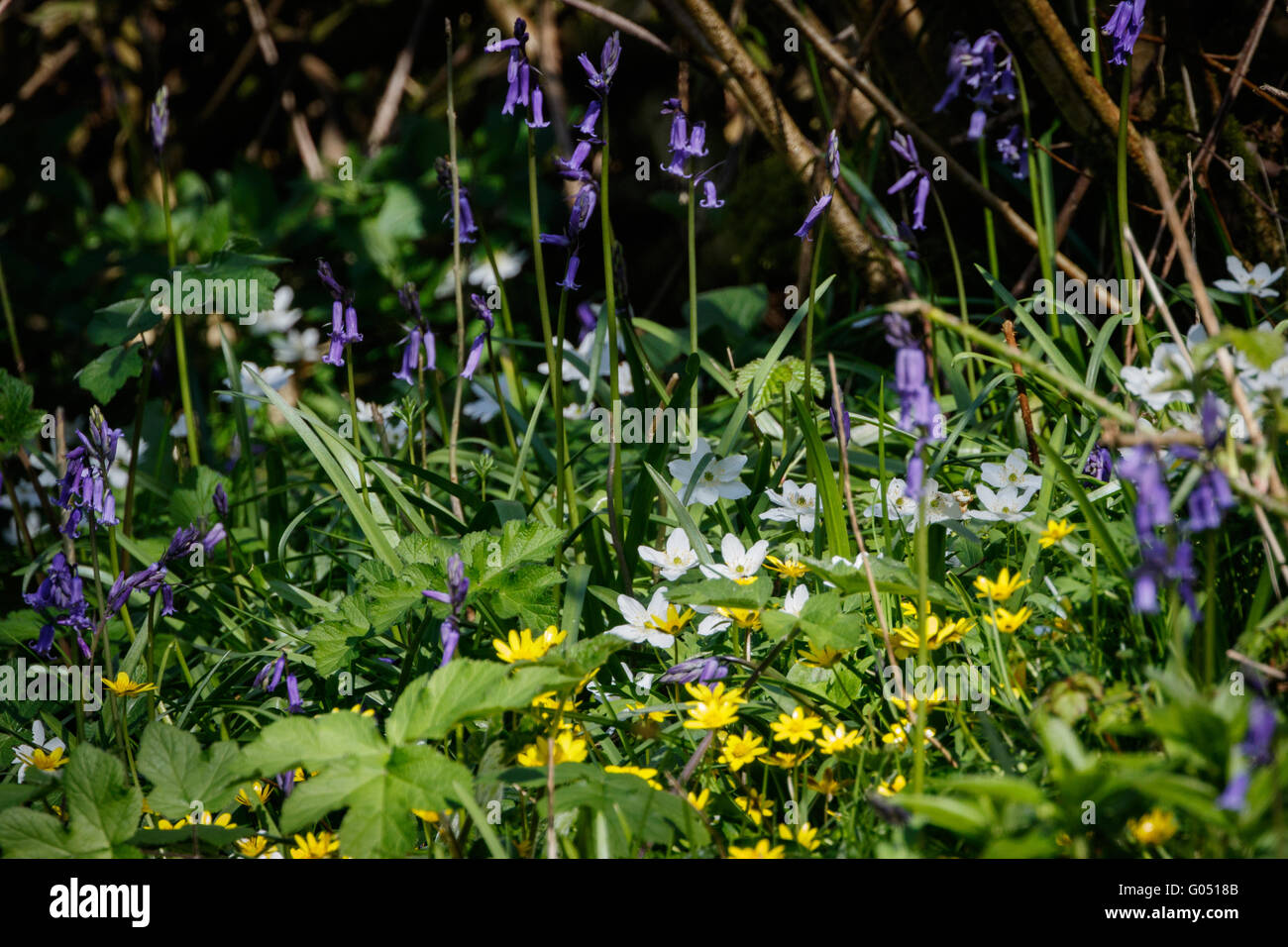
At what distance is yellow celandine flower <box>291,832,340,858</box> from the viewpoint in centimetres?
146

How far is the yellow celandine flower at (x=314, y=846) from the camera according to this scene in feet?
4.77

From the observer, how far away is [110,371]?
7.52 ft

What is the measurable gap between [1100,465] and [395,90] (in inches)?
155

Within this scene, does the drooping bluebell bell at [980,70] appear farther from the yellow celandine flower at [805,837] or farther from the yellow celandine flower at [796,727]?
the yellow celandine flower at [805,837]

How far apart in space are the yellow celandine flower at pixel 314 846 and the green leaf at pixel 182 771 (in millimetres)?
116

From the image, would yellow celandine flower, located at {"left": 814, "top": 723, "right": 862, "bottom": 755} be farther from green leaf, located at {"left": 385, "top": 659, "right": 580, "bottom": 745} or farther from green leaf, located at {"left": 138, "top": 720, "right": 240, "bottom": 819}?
green leaf, located at {"left": 138, "top": 720, "right": 240, "bottom": 819}

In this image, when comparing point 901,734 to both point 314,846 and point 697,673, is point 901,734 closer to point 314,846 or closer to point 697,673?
point 697,673

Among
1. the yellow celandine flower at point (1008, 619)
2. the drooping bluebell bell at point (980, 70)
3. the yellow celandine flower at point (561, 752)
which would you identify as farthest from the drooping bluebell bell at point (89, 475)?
the drooping bluebell bell at point (980, 70)

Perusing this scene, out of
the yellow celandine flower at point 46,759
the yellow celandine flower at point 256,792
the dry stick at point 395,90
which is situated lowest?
the yellow celandine flower at point 256,792

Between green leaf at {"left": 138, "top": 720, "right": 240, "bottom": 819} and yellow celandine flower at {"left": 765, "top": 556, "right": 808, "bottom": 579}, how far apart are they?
88 cm

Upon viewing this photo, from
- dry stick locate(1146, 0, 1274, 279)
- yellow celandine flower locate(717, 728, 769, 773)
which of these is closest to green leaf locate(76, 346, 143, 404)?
yellow celandine flower locate(717, 728, 769, 773)
